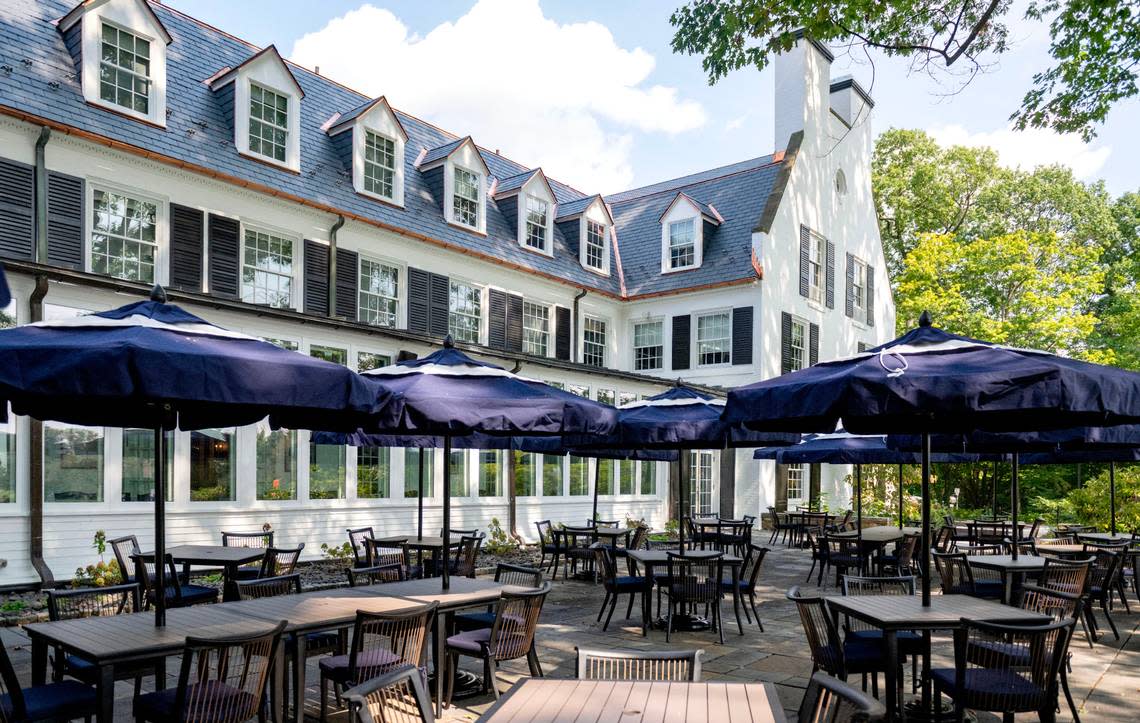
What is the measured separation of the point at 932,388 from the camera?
494cm

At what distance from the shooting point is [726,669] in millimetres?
7160

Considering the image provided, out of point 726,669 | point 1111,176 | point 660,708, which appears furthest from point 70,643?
point 1111,176

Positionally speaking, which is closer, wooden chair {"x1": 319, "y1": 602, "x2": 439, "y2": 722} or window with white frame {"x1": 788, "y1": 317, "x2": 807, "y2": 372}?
wooden chair {"x1": 319, "y1": 602, "x2": 439, "y2": 722}

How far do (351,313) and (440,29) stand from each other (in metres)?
12.6

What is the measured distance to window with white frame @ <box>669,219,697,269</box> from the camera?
75.6 feet

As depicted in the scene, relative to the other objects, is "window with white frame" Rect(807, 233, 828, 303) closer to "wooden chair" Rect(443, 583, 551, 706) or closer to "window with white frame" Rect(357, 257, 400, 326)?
"window with white frame" Rect(357, 257, 400, 326)

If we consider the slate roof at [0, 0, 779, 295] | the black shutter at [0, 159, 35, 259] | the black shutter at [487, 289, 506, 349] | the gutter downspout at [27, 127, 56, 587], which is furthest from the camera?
the black shutter at [487, 289, 506, 349]

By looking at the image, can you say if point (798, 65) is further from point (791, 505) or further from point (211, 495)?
point (211, 495)

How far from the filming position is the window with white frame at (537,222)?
2070 cm

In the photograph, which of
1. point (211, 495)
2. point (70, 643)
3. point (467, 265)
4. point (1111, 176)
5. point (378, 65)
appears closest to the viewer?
point (70, 643)

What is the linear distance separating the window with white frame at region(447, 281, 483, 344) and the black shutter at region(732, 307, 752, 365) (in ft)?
22.9

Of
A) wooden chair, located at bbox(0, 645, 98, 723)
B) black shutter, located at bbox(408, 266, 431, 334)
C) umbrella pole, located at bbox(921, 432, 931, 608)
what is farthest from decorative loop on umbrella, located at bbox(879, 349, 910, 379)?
black shutter, located at bbox(408, 266, 431, 334)

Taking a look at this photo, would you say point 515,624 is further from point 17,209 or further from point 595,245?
point 595,245

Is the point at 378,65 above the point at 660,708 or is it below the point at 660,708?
above
